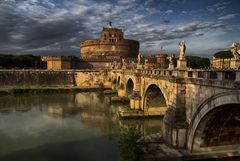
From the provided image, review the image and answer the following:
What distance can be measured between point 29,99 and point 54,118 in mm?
11402

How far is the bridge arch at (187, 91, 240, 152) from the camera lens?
9328 mm

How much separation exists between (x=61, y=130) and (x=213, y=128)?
34.8ft

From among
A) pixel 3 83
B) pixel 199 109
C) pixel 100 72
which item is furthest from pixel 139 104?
pixel 3 83

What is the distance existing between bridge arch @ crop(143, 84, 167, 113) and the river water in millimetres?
1167

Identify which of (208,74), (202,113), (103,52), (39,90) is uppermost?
(103,52)

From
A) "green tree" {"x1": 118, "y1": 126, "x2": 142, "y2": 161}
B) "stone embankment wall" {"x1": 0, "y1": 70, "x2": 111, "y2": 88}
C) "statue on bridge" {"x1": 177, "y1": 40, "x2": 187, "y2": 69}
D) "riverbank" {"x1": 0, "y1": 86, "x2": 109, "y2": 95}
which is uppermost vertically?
"statue on bridge" {"x1": 177, "y1": 40, "x2": 187, "y2": 69}

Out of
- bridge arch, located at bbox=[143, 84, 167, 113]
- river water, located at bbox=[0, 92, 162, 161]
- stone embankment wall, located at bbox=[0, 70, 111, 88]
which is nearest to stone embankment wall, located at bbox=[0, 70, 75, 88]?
stone embankment wall, located at bbox=[0, 70, 111, 88]

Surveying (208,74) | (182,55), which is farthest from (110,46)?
(208,74)

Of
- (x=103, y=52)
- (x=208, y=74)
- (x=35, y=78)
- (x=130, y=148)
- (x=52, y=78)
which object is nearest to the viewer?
(x=208, y=74)

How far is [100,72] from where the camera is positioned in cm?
4641

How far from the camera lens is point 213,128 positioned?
10.5 meters

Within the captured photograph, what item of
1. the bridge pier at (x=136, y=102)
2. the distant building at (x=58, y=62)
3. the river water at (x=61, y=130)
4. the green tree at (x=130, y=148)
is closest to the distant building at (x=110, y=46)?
the distant building at (x=58, y=62)

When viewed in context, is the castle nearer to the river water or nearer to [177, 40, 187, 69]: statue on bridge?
the river water

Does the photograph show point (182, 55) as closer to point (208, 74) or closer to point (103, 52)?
point (208, 74)
